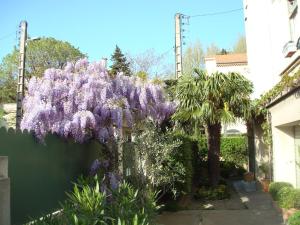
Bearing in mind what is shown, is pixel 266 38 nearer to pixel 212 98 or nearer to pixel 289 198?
pixel 212 98

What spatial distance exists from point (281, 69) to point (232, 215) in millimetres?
4255

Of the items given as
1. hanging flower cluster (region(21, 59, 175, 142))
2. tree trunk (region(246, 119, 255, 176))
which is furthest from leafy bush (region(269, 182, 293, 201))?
tree trunk (region(246, 119, 255, 176))

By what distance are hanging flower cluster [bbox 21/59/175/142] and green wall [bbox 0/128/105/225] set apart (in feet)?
1.06

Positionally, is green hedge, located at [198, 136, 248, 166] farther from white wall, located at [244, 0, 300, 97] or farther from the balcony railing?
the balcony railing

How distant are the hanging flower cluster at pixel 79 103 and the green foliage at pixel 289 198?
384cm

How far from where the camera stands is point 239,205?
13.2 m

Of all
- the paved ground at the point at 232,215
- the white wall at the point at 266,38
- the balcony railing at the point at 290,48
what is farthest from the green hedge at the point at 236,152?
the balcony railing at the point at 290,48

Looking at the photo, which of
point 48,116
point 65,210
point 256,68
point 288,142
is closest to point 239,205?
point 288,142

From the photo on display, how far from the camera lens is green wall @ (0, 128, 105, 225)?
6129 millimetres

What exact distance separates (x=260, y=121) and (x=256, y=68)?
2.20m

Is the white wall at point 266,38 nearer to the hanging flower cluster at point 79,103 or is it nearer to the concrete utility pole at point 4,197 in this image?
the hanging flower cluster at point 79,103

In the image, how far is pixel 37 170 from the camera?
6797mm

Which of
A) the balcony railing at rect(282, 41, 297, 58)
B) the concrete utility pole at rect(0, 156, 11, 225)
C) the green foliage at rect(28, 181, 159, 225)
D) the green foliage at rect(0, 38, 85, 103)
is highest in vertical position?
the green foliage at rect(0, 38, 85, 103)

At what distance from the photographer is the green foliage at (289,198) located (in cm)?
903
